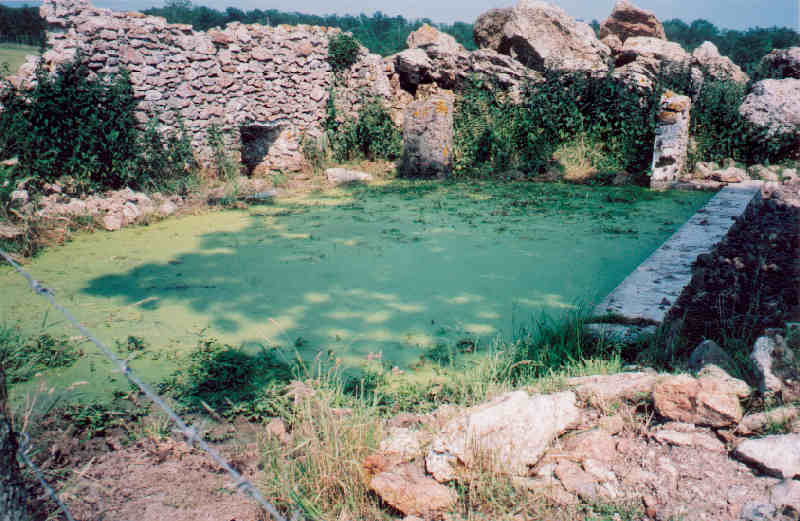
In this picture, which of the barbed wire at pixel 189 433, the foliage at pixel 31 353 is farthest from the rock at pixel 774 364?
the foliage at pixel 31 353

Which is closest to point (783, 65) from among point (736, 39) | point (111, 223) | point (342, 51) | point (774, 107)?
point (774, 107)

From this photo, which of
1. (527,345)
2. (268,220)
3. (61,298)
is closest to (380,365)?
(527,345)

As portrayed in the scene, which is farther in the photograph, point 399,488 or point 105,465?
point 105,465

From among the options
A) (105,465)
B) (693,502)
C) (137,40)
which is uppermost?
(137,40)

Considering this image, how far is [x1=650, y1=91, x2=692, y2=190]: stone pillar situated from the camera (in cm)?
872

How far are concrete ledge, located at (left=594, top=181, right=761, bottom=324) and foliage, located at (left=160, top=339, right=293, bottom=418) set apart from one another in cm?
211

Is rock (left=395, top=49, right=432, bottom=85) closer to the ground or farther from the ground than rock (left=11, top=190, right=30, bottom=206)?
farther from the ground

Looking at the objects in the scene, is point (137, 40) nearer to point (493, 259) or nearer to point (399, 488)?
point (493, 259)

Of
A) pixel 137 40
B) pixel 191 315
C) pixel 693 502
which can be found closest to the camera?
pixel 693 502

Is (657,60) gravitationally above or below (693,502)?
above

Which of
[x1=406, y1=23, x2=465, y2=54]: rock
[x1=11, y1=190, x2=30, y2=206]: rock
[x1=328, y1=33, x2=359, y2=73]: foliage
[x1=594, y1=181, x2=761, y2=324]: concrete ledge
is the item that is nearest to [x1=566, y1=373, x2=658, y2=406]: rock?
[x1=594, y1=181, x2=761, y2=324]: concrete ledge

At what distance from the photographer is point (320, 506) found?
187cm

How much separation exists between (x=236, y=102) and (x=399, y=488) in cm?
919

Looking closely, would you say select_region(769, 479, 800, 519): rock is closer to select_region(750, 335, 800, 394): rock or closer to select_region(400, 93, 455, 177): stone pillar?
select_region(750, 335, 800, 394): rock
